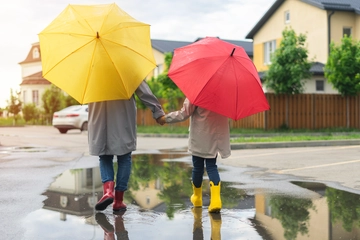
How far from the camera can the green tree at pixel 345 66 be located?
26406mm

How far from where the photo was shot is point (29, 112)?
51625 mm

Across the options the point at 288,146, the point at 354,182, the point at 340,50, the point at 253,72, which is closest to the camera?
the point at 253,72

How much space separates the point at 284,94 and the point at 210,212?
22088 millimetres

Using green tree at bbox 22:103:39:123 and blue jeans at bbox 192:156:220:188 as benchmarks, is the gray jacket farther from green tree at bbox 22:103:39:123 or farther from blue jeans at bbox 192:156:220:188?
green tree at bbox 22:103:39:123

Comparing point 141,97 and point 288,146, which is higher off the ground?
point 141,97

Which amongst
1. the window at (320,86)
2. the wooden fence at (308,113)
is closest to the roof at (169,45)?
the window at (320,86)

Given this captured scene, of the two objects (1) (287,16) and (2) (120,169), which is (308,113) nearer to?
(1) (287,16)

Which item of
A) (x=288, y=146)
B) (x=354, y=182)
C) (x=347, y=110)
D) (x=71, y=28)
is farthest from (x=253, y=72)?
(x=347, y=110)

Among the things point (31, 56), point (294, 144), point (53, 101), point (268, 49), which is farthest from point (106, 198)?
point (31, 56)

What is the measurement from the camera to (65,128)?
92.4 ft

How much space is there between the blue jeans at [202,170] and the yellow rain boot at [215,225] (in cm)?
46

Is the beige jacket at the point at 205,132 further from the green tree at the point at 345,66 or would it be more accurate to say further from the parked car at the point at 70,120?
the parked car at the point at 70,120

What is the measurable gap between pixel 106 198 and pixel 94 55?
1569mm

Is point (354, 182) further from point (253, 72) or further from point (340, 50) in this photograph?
point (340, 50)
